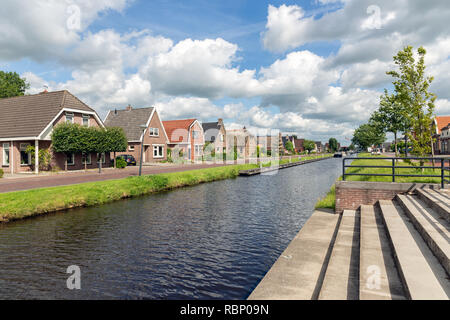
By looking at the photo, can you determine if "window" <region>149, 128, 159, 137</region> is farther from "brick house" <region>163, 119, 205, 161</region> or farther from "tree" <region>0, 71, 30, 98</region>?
"tree" <region>0, 71, 30, 98</region>

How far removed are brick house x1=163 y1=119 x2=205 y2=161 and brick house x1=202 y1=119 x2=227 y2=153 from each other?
27.2ft

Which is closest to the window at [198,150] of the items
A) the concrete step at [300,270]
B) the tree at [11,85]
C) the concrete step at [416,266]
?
the tree at [11,85]

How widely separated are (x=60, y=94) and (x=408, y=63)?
1190 inches

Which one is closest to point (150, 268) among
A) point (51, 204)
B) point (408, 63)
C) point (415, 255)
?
point (415, 255)

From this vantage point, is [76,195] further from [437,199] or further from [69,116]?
[69,116]

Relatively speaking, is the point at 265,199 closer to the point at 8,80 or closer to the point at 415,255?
the point at 415,255

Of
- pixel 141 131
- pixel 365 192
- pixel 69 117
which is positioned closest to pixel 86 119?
pixel 69 117

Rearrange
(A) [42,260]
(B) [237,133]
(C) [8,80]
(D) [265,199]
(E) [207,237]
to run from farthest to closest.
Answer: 1. (B) [237,133]
2. (C) [8,80]
3. (D) [265,199]
4. (E) [207,237]
5. (A) [42,260]

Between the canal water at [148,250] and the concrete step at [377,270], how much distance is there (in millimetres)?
2485

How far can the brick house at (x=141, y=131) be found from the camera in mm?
41062

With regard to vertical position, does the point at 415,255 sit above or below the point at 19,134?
below

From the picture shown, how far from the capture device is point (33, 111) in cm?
2827
